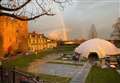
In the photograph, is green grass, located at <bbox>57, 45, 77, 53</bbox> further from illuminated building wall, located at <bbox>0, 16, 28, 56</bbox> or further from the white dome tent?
the white dome tent

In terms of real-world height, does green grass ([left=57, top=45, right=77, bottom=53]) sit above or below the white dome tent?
below

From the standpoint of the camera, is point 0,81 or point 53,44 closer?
point 0,81

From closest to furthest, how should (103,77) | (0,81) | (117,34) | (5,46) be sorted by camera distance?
(0,81), (103,77), (5,46), (117,34)

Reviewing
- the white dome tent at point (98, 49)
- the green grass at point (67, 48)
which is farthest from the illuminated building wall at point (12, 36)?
the white dome tent at point (98, 49)

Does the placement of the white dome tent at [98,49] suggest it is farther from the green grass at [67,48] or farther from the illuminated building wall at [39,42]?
the illuminated building wall at [39,42]

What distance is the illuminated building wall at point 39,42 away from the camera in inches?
2780

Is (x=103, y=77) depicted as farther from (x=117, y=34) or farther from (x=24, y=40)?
(x=117, y=34)

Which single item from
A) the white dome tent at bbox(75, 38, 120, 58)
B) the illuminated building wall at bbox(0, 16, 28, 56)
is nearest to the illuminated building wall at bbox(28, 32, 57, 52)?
the illuminated building wall at bbox(0, 16, 28, 56)

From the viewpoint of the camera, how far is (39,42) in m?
75.1

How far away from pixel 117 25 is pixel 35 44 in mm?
19576

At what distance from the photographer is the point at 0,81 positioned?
730 cm

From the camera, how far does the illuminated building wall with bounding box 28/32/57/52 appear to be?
7062 centimetres

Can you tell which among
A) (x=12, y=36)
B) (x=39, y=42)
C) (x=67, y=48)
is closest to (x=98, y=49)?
(x=67, y=48)

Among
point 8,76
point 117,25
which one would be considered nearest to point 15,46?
point 117,25
